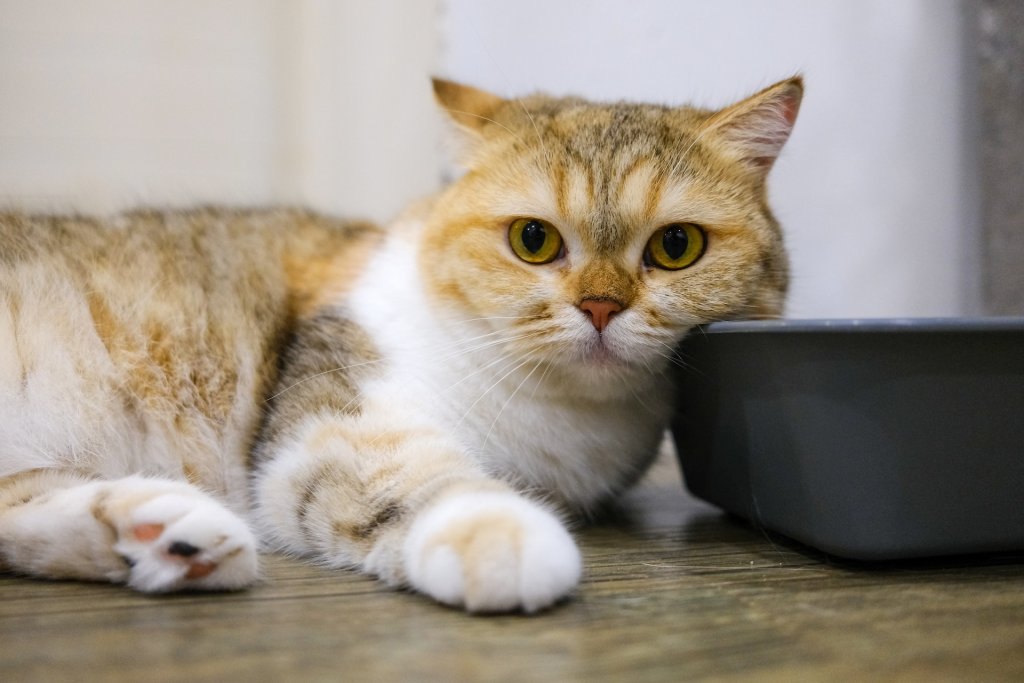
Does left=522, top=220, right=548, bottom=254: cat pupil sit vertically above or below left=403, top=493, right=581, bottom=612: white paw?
above

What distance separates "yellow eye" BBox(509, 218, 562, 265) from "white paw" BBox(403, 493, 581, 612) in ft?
1.67

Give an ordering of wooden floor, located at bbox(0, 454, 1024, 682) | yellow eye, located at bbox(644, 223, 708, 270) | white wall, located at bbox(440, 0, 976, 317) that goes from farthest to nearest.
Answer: white wall, located at bbox(440, 0, 976, 317) → yellow eye, located at bbox(644, 223, 708, 270) → wooden floor, located at bbox(0, 454, 1024, 682)

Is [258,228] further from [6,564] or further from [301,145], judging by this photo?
[301,145]

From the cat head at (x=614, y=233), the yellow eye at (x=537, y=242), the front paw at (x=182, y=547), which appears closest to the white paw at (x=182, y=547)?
the front paw at (x=182, y=547)

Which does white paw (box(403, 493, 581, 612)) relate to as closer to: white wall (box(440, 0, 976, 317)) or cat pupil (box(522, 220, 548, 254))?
cat pupil (box(522, 220, 548, 254))

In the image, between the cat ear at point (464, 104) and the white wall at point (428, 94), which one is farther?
the white wall at point (428, 94)

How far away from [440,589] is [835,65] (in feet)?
6.16

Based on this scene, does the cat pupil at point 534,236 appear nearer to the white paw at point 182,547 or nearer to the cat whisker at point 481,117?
the cat whisker at point 481,117

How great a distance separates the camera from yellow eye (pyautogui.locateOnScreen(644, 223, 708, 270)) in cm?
141

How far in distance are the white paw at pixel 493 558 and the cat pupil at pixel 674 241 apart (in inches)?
21.9

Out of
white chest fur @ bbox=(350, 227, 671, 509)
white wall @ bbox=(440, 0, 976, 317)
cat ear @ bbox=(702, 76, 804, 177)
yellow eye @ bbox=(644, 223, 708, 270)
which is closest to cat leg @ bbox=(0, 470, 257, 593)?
white chest fur @ bbox=(350, 227, 671, 509)

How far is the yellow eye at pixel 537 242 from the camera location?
1434 mm

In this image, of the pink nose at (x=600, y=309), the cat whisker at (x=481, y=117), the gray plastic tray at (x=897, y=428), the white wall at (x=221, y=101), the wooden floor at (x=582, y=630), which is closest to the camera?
the wooden floor at (x=582, y=630)

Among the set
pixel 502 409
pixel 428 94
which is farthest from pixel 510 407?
pixel 428 94
